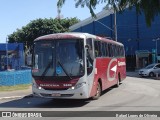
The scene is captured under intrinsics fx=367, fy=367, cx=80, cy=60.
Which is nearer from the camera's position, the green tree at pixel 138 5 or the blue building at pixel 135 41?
the green tree at pixel 138 5

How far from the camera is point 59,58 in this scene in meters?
14.5

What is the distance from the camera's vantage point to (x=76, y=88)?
13945 mm

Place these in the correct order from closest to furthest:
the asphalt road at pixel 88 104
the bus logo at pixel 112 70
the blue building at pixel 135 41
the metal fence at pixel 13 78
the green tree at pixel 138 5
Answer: the green tree at pixel 138 5, the asphalt road at pixel 88 104, the bus logo at pixel 112 70, the metal fence at pixel 13 78, the blue building at pixel 135 41

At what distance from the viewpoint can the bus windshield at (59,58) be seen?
1421cm

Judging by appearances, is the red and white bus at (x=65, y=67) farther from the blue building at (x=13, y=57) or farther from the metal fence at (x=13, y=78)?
the blue building at (x=13, y=57)

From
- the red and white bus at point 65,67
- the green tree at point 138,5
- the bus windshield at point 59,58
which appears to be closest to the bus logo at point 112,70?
the red and white bus at point 65,67

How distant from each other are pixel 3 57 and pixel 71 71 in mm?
28273

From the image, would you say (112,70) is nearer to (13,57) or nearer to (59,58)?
(59,58)

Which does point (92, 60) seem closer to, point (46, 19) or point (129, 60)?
point (129, 60)

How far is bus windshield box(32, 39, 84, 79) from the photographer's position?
1421 cm

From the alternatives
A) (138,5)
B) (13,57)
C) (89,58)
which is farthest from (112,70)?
(13,57)

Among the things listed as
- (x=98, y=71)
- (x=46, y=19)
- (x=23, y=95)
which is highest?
(x=46, y=19)

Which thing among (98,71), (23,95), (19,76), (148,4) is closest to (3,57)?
(19,76)

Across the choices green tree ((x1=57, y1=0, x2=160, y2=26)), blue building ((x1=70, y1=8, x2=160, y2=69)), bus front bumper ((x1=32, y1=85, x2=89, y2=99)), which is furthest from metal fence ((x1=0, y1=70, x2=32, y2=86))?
blue building ((x1=70, y1=8, x2=160, y2=69))
